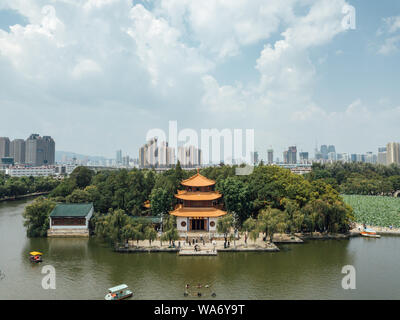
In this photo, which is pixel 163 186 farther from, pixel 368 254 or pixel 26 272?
pixel 368 254

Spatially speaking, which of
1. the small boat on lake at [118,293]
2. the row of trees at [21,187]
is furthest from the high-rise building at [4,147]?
the small boat on lake at [118,293]

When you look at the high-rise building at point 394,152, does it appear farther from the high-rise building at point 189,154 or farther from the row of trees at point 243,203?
the row of trees at point 243,203

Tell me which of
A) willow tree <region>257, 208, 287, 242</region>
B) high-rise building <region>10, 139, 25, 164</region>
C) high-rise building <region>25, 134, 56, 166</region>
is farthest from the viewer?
high-rise building <region>25, 134, 56, 166</region>

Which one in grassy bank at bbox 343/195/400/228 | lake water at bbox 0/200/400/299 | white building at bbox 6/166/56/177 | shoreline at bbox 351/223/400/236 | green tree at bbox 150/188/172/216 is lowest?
lake water at bbox 0/200/400/299

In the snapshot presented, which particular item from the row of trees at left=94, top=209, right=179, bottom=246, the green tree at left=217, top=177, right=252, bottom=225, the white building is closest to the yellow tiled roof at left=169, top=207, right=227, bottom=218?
the green tree at left=217, top=177, right=252, bottom=225

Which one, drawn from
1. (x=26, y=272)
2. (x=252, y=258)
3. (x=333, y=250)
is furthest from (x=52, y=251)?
(x=333, y=250)

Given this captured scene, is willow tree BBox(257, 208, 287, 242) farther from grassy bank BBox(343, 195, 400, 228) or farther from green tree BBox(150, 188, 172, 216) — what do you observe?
grassy bank BBox(343, 195, 400, 228)
